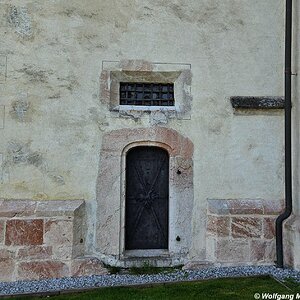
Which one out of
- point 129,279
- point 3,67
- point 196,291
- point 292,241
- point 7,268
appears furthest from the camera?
point 3,67

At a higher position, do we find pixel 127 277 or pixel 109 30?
pixel 109 30

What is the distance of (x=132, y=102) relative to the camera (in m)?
5.61

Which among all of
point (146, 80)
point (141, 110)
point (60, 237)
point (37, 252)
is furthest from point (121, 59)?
point (37, 252)

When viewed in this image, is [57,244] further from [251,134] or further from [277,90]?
[277,90]

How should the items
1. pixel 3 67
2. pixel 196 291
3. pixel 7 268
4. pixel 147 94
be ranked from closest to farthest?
1. pixel 196 291
2. pixel 7 268
3. pixel 3 67
4. pixel 147 94

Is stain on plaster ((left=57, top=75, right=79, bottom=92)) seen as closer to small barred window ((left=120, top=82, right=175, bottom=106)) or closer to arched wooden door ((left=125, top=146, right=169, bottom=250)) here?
small barred window ((left=120, top=82, right=175, bottom=106))

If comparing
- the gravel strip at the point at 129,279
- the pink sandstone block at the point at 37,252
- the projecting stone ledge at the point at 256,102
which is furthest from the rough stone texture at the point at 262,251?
the pink sandstone block at the point at 37,252

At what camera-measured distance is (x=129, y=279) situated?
4836 millimetres

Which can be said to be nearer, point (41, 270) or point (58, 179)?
point (41, 270)

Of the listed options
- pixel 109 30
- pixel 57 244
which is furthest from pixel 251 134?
pixel 57 244

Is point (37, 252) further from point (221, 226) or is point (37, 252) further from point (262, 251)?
point (262, 251)

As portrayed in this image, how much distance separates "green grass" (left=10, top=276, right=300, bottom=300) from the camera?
4.04m

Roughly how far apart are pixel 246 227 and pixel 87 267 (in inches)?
90.5

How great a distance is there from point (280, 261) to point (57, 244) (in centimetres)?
312
